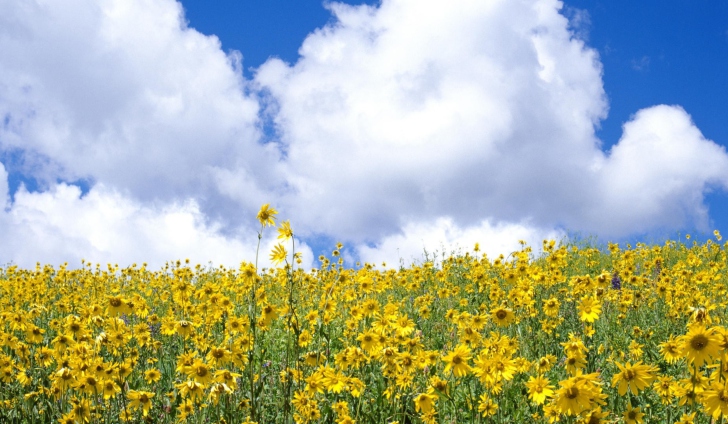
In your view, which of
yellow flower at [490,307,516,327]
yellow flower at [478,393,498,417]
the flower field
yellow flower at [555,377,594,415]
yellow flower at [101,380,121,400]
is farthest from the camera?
yellow flower at [490,307,516,327]

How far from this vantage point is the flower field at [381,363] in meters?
3.36

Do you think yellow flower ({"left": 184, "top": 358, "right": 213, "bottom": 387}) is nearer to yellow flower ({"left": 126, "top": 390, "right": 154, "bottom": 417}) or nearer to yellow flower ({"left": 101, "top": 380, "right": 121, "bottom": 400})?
yellow flower ({"left": 126, "top": 390, "right": 154, "bottom": 417})

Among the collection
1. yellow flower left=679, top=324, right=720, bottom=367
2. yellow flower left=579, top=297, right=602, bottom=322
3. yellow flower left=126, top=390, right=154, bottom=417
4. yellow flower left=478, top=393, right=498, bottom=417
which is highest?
yellow flower left=579, top=297, right=602, bottom=322

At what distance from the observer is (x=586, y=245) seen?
16.8 m

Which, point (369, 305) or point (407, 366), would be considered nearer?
point (407, 366)

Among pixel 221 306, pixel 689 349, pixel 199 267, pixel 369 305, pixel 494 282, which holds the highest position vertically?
pixel 199 267

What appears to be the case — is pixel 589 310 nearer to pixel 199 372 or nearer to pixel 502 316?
pixel 502 316

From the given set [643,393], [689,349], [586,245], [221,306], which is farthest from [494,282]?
[586,245]

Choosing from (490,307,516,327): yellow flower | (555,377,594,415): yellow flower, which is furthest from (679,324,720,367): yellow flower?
(490,307,516,327): yellow flower

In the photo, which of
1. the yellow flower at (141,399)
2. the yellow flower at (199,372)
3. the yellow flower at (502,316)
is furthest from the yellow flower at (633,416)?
the yellow flower at (141,399)

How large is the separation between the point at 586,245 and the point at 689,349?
1486cm

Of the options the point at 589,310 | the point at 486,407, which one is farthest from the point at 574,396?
the point at 589,310

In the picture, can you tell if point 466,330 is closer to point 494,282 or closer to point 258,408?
point 258,408

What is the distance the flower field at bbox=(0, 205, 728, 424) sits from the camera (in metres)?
3.36
